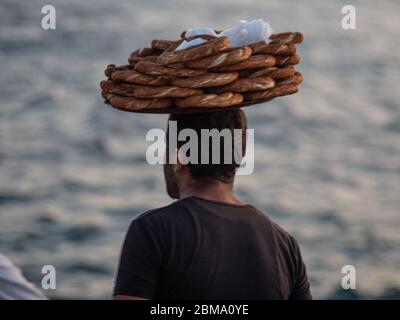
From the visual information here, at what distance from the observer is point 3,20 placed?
638 inches

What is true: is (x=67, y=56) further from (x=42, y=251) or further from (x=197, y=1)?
(x=42, y=251)

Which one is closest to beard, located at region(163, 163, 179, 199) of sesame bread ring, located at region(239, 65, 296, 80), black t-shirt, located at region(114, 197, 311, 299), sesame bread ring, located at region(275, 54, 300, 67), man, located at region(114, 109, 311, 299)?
man, located at region(114, 109, 311, 299)

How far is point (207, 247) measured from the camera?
3.80m

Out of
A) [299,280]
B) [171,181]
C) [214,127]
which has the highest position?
[214,127]

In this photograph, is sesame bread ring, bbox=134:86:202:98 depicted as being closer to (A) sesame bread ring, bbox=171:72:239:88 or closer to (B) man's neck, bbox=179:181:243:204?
(A) sesame bread ring, bbox=171:72:239:88

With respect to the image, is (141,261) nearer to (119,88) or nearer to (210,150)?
(210,150)

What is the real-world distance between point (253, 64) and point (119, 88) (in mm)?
455

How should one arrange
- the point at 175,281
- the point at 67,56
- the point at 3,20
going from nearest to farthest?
1. the point at 175,281
2. the point at 67,56
3. the point at 3,20

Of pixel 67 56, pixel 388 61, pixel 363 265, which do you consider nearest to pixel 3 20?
pixel 67 56

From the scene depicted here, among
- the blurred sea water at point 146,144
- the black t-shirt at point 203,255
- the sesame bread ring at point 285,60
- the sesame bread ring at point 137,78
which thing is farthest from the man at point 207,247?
the blurred sea water at point 146,144

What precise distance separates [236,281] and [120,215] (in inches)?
307

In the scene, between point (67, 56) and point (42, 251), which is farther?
point (67, 56)

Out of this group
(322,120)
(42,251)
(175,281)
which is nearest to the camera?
(175,281)

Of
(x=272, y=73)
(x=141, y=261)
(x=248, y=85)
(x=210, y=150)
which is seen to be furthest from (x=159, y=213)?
(x=272, y=73)
